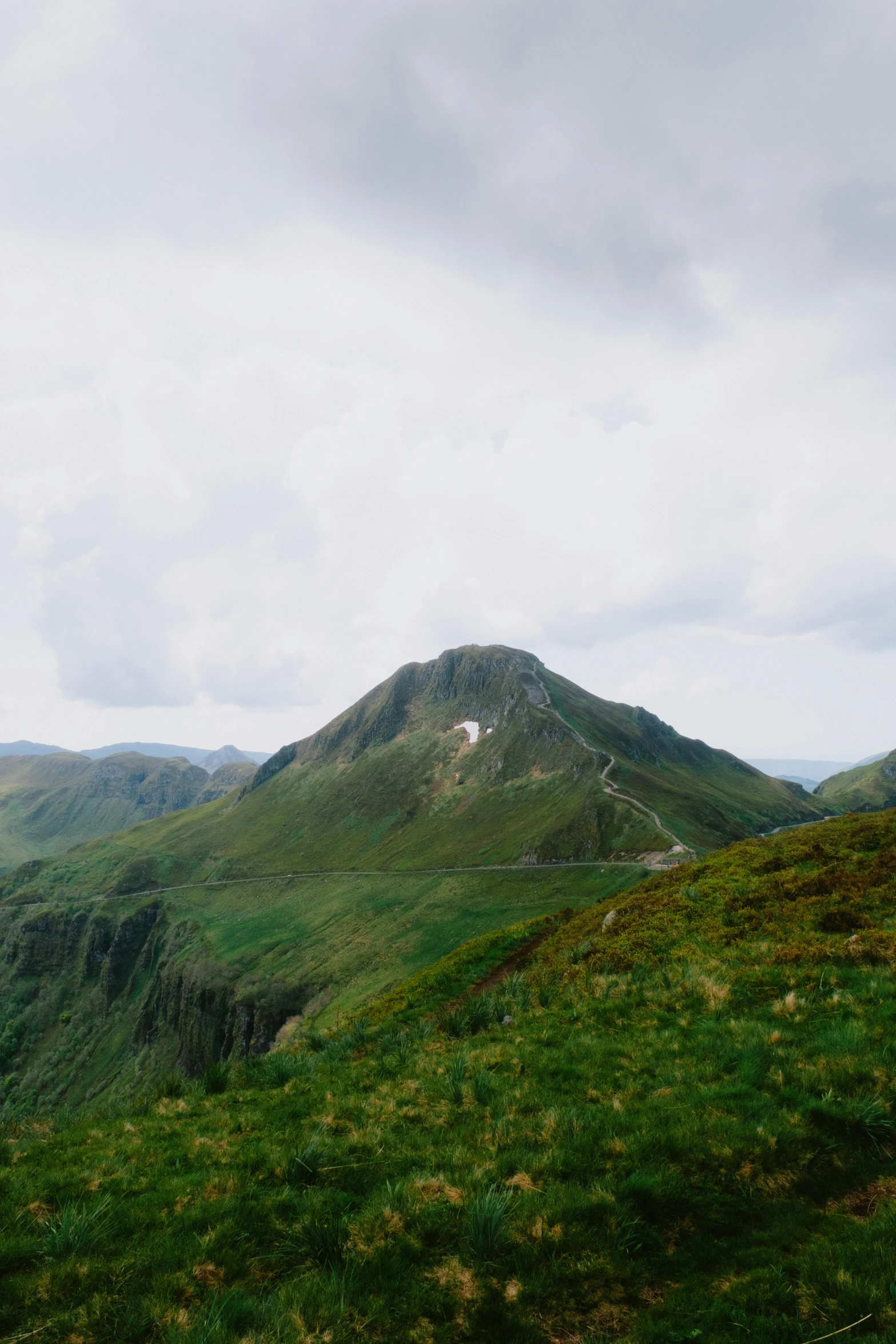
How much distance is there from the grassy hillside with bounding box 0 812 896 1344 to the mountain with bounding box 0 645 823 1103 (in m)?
56.4

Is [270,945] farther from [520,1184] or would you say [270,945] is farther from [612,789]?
[520,1184]

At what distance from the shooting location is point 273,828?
625ft

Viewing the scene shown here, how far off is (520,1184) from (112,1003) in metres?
172

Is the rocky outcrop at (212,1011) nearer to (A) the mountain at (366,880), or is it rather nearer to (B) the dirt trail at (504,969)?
(A) the mountain at (366,880)

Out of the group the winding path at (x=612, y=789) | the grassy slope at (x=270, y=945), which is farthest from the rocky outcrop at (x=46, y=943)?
the winding path at (x=612, y=789)

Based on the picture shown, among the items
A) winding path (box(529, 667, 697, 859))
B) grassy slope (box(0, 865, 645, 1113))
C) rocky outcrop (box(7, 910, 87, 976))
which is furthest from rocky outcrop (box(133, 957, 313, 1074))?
winding path (box(529, 667, 697, 859))

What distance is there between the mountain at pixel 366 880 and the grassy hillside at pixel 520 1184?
56.4m

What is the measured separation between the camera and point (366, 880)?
12356cm

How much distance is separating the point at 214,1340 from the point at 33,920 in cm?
21173

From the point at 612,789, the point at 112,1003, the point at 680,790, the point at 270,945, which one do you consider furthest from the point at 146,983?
the point at 680,790

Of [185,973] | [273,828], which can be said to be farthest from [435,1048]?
[273,828]

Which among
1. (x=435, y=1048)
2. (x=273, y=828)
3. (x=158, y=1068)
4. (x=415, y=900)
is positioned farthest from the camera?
(x=273, y=828)

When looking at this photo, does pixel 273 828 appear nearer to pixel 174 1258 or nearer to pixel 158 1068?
pixel 158 1068

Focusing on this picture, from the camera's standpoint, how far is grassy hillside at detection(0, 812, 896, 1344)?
20.0ft
